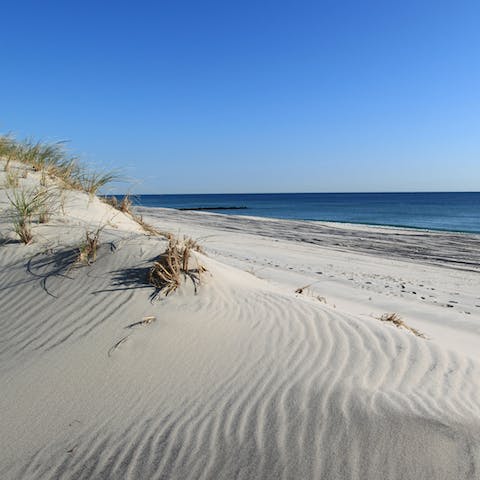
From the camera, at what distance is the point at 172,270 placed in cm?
401

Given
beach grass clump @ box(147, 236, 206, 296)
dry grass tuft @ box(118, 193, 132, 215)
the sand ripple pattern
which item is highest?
dry grass tuft @ box(118, 193, 132, 215)

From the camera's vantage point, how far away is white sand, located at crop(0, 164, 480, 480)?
234cm

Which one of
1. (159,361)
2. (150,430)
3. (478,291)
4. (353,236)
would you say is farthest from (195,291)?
(353,236)

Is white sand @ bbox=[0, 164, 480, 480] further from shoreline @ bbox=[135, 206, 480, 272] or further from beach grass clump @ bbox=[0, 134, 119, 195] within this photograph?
shoreline @ bbox=[135, 206, 480, 272]

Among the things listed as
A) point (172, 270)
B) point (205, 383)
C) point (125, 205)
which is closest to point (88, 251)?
point (172, 270)

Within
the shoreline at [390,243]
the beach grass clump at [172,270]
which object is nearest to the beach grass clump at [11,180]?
A: the beach grass clump at [172,270]

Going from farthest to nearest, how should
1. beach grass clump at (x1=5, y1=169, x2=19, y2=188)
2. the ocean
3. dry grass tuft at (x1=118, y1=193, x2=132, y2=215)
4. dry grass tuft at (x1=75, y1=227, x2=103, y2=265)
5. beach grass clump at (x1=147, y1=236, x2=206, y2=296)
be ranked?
1. the ocean
2. dry grass tuft at (x1=118, y1=193, x2=132, y2=215)
3. beach grass clump at (x1=5, y1=169, x2=19, y2=188)
4. dry grass tuft at (x1=75, y1=227, x2=103, y2=265)
5. beach grass clump at (x1=147, y1=236, x2=206, y2=296)

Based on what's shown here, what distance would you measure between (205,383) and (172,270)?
1295 mm

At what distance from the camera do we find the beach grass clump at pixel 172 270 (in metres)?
3.97

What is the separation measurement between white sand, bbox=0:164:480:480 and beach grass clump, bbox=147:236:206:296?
12cm

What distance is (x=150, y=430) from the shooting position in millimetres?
2598

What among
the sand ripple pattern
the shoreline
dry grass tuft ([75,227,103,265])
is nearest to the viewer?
the sand ripple pattern

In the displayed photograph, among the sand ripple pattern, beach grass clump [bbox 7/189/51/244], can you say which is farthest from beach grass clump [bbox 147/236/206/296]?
beach grass clump [bbox 7/189/51/244]

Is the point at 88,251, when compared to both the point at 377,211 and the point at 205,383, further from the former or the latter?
the point at 377,211
